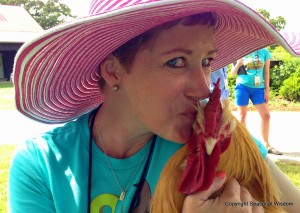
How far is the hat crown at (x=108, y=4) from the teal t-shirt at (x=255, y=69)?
498 centimetres

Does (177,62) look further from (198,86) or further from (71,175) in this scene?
(71,175)

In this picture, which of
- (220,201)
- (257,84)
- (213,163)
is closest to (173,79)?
(213,163)

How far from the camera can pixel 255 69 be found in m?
6.38

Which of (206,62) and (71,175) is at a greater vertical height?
(206,62)

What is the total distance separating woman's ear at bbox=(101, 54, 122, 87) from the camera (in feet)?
5.84

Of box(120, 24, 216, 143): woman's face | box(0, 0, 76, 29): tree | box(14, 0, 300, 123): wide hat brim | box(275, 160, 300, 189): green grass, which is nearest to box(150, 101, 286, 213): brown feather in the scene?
box(120, 24, 216, 143): woman's face

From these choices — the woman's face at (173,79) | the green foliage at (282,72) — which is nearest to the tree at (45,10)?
the green foliage at (282,72)

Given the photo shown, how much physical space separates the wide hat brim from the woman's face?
0.08 m

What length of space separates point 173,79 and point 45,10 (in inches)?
2239

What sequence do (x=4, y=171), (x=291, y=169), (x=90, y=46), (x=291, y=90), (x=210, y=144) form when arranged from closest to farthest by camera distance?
(x=210, y=144) → (x=90, y=46) → (x=291, y=169) → (x=4, y=171) → (x=291, y=90)

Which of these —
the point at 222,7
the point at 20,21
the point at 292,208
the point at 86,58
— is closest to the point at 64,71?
the point at 86,58

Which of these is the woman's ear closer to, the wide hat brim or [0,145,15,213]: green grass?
the wide hat brim

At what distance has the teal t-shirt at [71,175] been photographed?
1716mm

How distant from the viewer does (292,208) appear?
1713 mm
